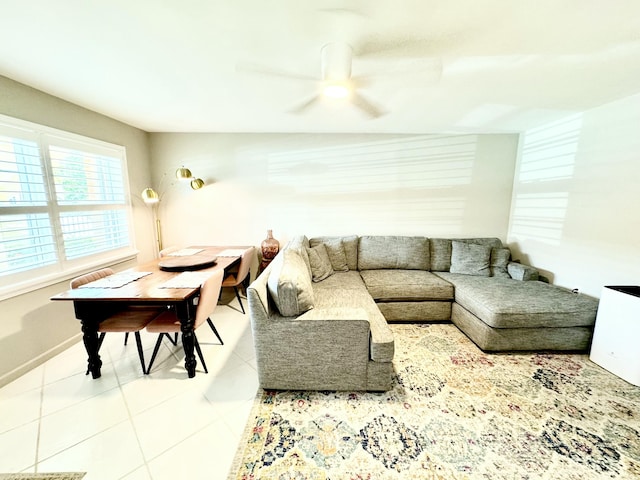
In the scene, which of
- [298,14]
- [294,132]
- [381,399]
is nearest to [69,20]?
[298,14]

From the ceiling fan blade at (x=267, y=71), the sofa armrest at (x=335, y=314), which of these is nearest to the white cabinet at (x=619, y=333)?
the sofa armrest at (x=335, y=314)

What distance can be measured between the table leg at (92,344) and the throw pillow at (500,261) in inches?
162

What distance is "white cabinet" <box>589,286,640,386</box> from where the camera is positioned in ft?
6.00

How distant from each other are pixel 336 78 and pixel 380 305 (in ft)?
7.22

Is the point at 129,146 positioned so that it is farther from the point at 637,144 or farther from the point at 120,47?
the point at 637,144

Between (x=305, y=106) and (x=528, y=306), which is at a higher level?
(x=305, y=106)

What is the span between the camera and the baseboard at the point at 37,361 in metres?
1.82

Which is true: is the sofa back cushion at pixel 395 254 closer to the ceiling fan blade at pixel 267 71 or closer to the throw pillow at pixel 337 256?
the throw pillow at pixel 337 256

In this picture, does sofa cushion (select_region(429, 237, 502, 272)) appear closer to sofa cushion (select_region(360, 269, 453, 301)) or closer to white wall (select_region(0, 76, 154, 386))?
sofa cushion (select_region(360, 269, 453, 301))

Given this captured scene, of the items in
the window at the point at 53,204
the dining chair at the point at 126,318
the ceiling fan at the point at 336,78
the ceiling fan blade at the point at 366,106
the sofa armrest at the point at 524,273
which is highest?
the ceiling fan blade at the point at 366,106

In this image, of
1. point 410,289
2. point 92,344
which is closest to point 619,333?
point 410,289

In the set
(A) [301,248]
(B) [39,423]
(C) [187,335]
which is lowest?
(B) [39,423]

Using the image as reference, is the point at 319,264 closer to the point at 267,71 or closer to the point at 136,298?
the point at 136,298

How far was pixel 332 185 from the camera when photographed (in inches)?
137
